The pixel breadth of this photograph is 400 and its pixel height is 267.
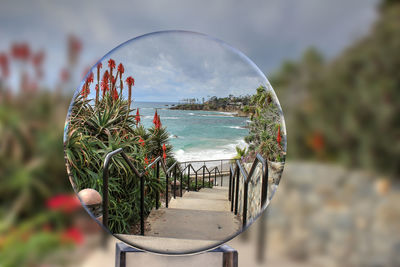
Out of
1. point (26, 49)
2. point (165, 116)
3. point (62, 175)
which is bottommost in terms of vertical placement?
point (62, 175)

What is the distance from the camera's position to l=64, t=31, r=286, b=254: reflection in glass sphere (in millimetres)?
627

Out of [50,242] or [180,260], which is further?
[50,242]

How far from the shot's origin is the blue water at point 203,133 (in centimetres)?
64

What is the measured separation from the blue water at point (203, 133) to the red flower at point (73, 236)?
198 cm

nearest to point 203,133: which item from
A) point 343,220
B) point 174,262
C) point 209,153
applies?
point 209,153

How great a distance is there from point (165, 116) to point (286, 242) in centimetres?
207

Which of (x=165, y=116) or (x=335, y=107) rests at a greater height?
(x=335, y=107)

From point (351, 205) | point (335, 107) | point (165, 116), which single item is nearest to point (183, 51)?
point (165, 116)

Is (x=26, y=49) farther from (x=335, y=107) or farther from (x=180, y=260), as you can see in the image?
(x=335, y=107)

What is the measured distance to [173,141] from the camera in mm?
647

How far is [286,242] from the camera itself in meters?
2.29

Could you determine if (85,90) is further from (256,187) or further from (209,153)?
(256,187)

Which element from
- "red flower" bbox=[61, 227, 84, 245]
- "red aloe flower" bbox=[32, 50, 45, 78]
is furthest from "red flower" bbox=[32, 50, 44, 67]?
"red flower" bbox=[61, 227, 84, 245]

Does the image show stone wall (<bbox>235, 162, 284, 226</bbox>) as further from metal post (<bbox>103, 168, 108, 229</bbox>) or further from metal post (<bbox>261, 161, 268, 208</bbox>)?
metal post (<bbox>103, 168, 108, 229</bbox>)
